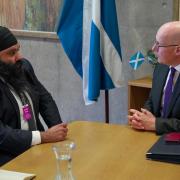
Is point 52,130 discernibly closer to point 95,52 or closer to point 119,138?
point 119,138

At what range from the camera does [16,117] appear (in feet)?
7.59

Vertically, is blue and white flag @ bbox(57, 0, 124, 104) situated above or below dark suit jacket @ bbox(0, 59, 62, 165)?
above

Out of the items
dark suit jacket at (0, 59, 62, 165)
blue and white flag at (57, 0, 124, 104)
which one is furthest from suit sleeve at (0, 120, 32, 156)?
blue and white flag at (57, 0, 124, 104)

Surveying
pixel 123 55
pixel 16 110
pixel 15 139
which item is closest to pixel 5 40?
pixel 16 110

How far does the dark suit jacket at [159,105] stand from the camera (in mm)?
2217

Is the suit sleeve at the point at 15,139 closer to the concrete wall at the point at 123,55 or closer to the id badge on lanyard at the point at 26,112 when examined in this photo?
the id badge on lanyard at the point at 26,112

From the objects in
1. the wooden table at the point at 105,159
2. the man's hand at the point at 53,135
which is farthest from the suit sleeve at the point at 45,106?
the man's hand at the point at 53,135

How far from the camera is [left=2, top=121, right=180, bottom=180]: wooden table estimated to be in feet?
5.52

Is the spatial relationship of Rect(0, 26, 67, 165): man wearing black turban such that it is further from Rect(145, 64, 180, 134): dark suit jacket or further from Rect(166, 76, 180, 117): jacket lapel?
Rect(166, 76, 180, 117): jacket lapel

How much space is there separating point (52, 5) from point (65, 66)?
68 cm

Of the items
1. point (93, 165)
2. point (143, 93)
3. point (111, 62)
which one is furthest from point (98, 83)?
point (93, 165)

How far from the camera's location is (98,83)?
11.1 ft

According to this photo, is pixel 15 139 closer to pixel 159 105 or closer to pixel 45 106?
Answer: pixel 45 106

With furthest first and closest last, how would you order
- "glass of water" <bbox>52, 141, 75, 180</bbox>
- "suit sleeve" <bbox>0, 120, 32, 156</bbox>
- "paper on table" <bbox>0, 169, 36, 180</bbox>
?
"suit sleeve" <bbox>0, 120, 32, 156</bbox> → "paper on table" <bbox>0, 169, 36, 180</bbox> → "glass of water" <bbox>52, 141, 75, 180</bbox>
